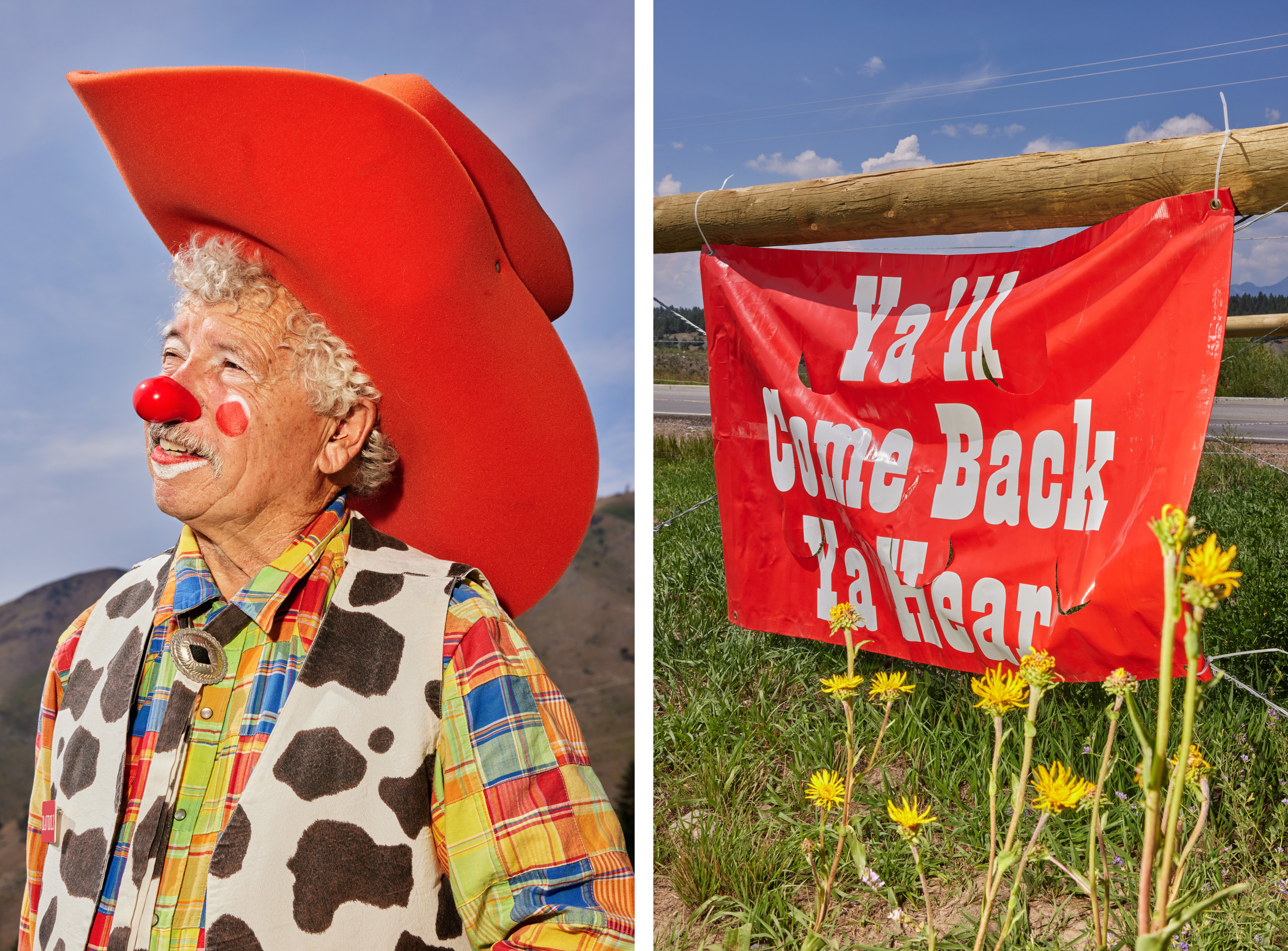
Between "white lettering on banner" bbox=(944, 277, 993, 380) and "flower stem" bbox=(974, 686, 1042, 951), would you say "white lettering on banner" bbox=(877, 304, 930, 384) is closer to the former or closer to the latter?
"white lettering on banner" bbox=(944, 277, 993, 380)

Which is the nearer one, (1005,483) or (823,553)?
(1005,483)

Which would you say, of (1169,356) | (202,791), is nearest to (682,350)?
(1169,356)

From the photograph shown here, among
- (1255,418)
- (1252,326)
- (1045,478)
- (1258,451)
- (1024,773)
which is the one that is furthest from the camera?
(1255,418)

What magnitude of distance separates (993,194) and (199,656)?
1980mm

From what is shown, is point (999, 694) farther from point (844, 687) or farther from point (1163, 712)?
point (1163, 712)

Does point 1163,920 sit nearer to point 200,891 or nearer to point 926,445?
point 200,891

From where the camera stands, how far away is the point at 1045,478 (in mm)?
2016

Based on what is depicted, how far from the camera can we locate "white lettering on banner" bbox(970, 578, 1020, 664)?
209 cm

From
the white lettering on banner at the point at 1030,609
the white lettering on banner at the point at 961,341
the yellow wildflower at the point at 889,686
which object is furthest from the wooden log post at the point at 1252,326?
the yellow wildflower at the point at 889,686

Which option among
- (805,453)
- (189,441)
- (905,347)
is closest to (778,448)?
(805,453)

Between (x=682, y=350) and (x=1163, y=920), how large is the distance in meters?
12.8

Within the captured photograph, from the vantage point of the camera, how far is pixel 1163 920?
1.91 feet

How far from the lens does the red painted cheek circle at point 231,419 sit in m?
1.20

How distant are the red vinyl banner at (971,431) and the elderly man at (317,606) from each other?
1232mm
